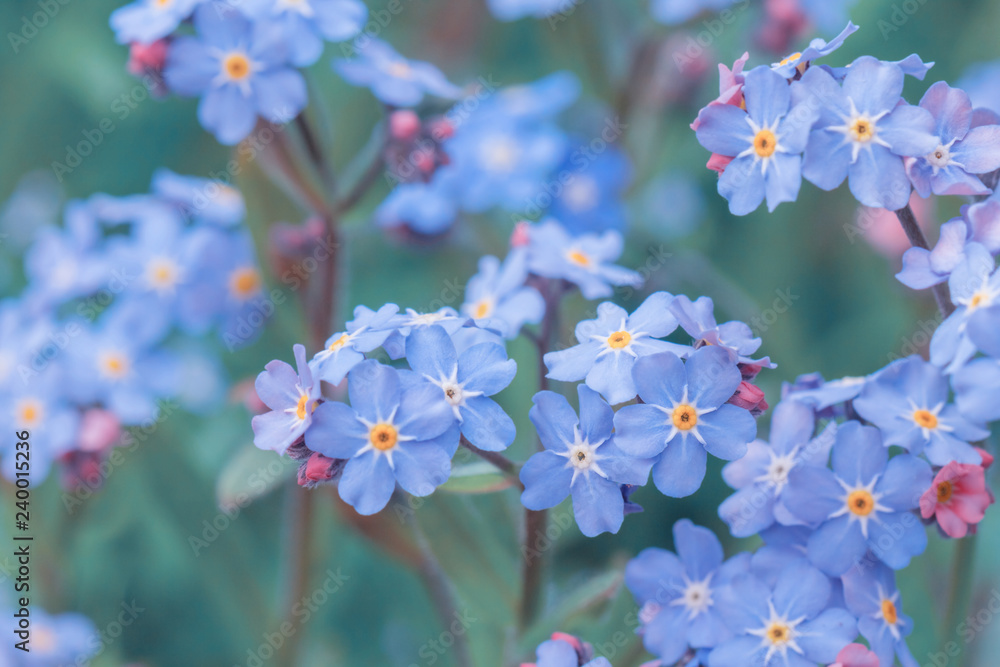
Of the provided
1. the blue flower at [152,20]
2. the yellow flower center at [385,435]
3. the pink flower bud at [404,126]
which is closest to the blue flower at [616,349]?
the yellow flower center at [385,435]

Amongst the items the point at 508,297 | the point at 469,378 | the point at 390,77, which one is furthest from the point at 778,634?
the point at 390,77

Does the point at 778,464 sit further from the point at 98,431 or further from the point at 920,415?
the point at 98,431

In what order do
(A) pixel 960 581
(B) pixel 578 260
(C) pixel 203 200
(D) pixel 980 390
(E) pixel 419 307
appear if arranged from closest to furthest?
(D) pixel 980 390, (A) pixel 960 581, (B) pixel 578 260, (C) pixel 203 200, (E) pixel 419 307

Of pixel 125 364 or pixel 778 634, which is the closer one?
pixel 778 634

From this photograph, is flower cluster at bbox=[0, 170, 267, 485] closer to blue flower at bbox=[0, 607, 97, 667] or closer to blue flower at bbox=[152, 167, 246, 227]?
blue flower at bbox=[152, 167, 246, 227]

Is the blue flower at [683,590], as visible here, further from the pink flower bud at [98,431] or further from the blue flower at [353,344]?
the pink flower bud at [98,431]
